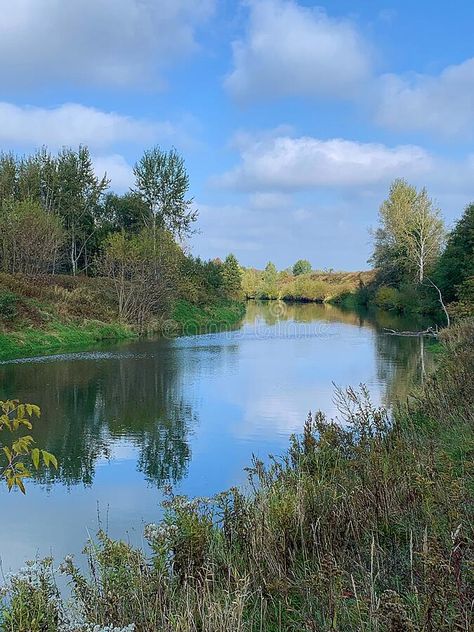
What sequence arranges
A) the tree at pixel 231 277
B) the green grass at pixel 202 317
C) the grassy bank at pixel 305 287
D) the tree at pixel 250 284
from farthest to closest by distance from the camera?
1. the tree at pixel 250 284
2. the grassy bank at pixel 305 287
3. the tree at pixel 231 277
4. the green grass at pixel 202 317

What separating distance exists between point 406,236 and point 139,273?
83.9 ft

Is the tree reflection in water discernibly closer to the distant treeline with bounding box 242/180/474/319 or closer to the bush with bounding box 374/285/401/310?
the distant treeline with bounding box 242/180/474/319

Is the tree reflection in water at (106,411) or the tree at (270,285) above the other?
the tree at (270,285)

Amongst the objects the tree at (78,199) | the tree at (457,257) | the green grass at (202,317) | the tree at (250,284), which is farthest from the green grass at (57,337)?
the tree at (250,284)

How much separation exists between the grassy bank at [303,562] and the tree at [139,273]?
23844mm

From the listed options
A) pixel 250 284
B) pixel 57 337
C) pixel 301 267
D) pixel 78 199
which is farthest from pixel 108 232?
pixel 301 267

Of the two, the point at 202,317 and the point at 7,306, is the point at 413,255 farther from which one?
the point at 7,306

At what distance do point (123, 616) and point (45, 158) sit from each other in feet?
130

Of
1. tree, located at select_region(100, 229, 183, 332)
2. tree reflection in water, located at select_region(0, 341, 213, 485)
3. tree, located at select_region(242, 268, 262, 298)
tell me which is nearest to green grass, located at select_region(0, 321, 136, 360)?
tree, located at select_region(100, 229, 183, 332)

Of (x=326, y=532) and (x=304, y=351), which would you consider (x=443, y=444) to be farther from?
(x=304, y=351)

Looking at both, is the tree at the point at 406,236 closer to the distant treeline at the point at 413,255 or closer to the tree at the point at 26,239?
the distant treeline at the point at 413,255

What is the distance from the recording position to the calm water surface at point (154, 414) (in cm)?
679

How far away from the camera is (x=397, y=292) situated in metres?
48.4

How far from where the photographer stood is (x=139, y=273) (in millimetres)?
29766
